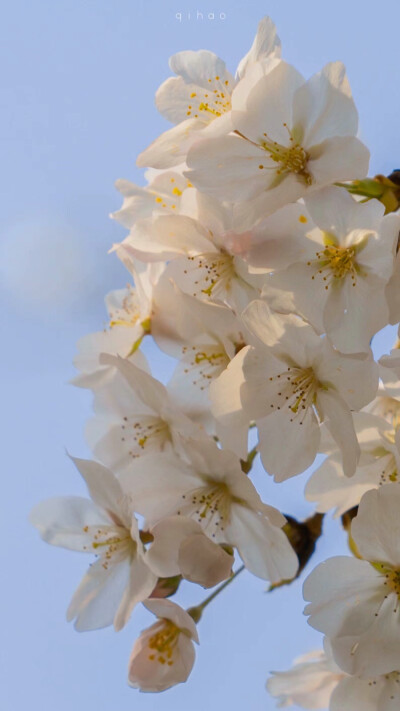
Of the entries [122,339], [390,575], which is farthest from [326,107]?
[390,575]

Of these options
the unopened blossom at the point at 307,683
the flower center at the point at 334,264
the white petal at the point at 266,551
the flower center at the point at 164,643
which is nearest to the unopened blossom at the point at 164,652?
the flower center at the point at 164,643

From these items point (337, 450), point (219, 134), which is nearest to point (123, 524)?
point (337, 450)

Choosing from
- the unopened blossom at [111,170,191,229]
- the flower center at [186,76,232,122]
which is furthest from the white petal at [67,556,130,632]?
the flower center at [186,76,232,122]

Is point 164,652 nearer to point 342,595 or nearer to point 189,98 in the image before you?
point 342,595

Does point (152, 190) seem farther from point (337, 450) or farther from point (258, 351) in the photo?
point (337, 450)

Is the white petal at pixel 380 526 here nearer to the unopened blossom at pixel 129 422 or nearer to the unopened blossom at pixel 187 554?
the unopened blossom at pixel 187 554
